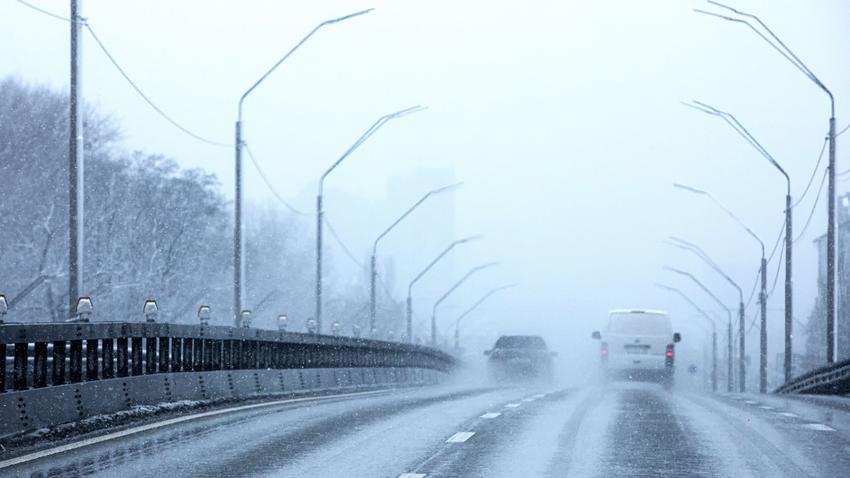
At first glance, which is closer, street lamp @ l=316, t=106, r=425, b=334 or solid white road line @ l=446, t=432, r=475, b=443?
solid white road line @ l=446, t=432, r=475, b=443

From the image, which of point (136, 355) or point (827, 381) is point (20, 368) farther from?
point (827, 381)

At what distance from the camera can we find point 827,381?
30.9 meters

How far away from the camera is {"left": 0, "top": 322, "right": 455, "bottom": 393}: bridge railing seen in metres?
12.6

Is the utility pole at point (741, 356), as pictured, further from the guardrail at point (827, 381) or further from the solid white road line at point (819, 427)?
the solid white road line at point (819, 427)

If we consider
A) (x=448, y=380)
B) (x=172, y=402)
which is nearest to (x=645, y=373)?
(x=448, y=380)

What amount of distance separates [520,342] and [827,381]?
22876 millimetres

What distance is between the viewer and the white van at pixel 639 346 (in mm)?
43250

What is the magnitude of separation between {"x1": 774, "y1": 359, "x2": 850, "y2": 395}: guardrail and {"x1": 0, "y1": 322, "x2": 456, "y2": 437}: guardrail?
9.97 m

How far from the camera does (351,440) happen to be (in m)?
13.2

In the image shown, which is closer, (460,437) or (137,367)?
(460,437)

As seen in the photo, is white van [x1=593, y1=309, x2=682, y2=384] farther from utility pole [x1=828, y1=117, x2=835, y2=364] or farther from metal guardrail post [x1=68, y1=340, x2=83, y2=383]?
metal guardrail post [x1=68, y1=340, x2=83, y2=383]

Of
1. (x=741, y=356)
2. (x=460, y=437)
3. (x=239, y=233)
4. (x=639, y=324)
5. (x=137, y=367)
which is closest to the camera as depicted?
(x=460, y=437)

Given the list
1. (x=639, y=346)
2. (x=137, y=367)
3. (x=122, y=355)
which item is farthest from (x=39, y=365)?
(x=639, y=346)

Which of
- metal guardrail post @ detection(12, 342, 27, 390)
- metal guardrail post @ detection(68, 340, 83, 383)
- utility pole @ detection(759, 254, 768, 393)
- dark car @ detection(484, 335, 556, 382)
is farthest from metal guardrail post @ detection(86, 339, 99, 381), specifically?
utility pole @ detection(759, 254, 768, 393)
